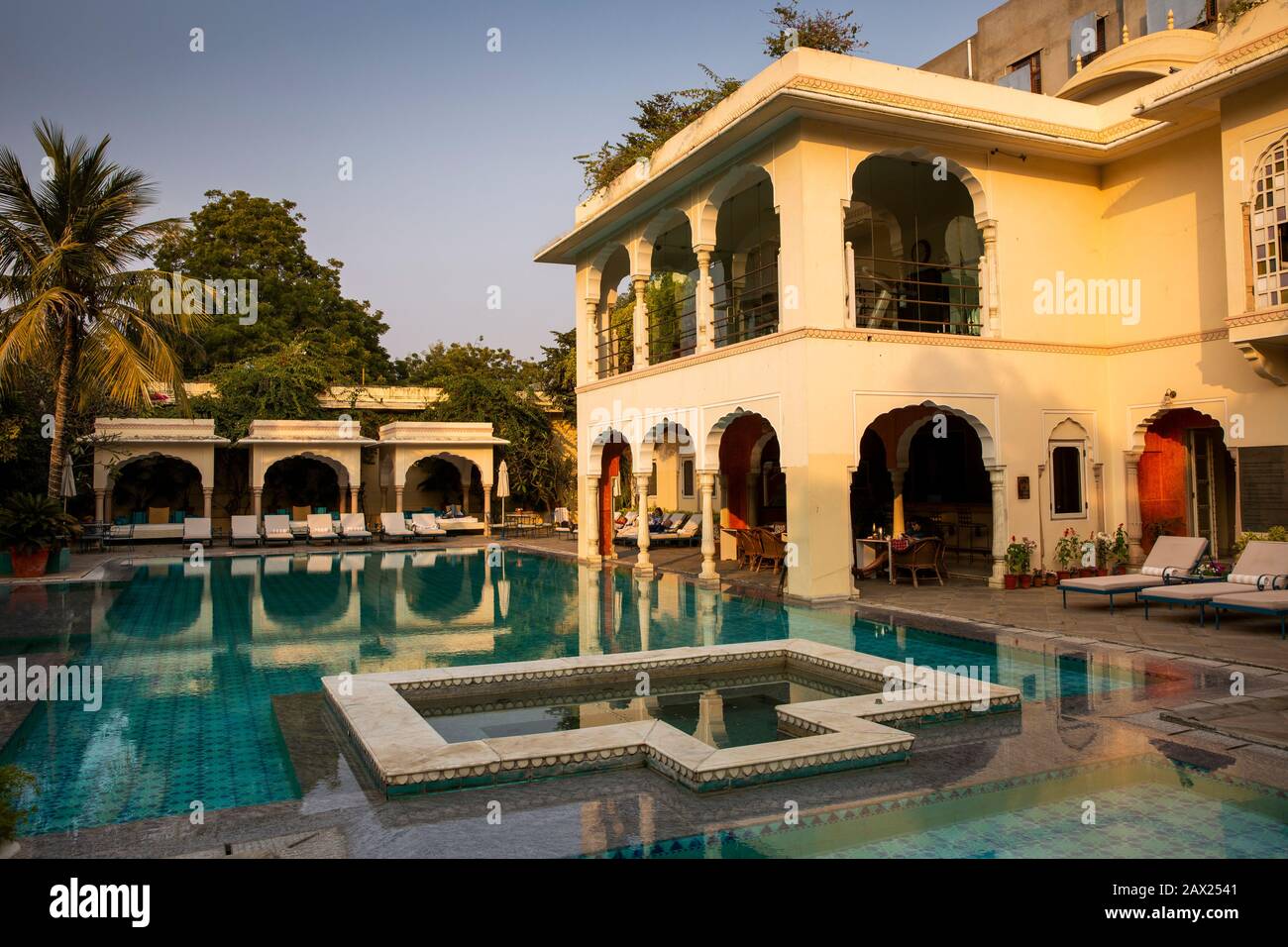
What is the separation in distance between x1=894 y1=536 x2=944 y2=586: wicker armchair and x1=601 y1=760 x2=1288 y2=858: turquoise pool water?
362 inches

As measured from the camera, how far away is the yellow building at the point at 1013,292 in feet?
40.5

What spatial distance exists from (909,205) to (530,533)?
15612mm

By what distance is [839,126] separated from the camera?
13055mm

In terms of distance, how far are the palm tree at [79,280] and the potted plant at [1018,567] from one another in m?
14.8

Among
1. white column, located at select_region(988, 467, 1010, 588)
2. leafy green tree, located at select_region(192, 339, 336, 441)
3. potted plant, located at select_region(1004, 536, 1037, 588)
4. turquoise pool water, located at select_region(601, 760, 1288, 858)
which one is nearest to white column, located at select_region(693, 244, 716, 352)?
white column, located at select_region(988, 467, 1010, 588)

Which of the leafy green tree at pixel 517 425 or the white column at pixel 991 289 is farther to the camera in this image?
the leafy green tree at pixel 517 425

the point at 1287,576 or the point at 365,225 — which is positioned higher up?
the point at 365,225

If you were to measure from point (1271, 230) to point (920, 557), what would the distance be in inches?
248

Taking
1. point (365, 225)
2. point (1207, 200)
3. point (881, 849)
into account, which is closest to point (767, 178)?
point (1207, 200)

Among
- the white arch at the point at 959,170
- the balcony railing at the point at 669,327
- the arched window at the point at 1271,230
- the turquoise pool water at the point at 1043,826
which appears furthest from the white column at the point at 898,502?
the turquoise pool water at the point at 1043,826

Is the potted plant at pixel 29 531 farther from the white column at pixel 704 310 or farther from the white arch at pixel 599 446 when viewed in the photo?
the white column at pixel 704 310

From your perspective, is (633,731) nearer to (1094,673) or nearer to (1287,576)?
(1094,673)

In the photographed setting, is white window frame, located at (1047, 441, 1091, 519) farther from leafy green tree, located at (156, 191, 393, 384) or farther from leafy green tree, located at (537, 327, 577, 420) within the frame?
leafy green tree, located at (156, 191, 393, 384)
